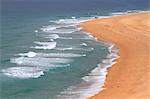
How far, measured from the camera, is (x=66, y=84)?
2573cm

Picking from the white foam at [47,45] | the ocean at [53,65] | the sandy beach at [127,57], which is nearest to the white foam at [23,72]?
the ocean at [53,65]

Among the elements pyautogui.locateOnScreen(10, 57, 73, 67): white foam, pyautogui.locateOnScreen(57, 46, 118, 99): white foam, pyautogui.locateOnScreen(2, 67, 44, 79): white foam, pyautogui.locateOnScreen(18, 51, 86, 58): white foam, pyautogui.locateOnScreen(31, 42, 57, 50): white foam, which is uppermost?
pyautogui.locateOnScreen(31, 42, 57, 50): white foam

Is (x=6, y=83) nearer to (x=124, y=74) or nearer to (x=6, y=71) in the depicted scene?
(x=6, y=71)

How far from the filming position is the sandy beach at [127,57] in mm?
22812

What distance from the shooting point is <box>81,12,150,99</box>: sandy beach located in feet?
74.8

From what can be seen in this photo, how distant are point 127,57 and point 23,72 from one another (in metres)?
8.00

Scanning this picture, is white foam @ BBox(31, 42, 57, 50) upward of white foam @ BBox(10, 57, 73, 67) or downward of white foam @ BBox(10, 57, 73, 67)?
upward

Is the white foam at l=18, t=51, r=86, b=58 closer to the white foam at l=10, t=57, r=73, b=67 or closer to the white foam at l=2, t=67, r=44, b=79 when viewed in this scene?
the white foam at l=10, t=57, r=73, b=67

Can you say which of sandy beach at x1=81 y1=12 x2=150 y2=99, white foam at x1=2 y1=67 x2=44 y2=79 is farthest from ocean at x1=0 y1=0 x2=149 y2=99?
sandy beach at x1=81 y1=12 x2=150 y2=99

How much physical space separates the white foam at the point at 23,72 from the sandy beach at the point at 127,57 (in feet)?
15.4

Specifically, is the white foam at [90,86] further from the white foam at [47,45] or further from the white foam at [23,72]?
the white foam at [47,45]

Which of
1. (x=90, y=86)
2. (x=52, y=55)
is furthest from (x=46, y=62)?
(x=90, y=86)

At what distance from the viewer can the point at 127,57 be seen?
3219 cm

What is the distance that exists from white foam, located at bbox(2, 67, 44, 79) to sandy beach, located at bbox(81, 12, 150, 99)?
4.68 m
